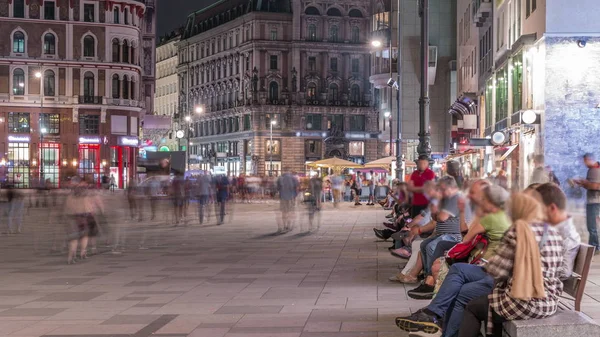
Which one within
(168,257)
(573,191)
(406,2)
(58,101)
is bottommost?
(168,257)

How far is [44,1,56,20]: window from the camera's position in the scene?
273 feet

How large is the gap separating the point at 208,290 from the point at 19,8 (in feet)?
241

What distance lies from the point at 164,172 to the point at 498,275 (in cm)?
6378

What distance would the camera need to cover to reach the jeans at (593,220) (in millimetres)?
17219

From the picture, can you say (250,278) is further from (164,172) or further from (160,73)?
(160,73)

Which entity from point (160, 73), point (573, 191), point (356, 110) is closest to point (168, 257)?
point (573, 191)

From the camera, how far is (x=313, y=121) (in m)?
123

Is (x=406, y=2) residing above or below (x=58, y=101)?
above

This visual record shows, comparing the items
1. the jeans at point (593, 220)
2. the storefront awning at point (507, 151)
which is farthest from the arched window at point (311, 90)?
the jeans at point (593, 220)

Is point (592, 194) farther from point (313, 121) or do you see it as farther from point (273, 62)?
point (273, 62)

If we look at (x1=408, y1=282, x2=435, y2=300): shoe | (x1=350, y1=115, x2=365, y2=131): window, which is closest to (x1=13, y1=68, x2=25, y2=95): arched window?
(x1=350, y1=115, x2=365, y2=131): window

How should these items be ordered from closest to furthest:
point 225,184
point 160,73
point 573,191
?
1. point 573,191
2. point 225,184
3. point 160,73

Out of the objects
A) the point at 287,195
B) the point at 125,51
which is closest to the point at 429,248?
the point at 287,195

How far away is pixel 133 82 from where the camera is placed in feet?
283
